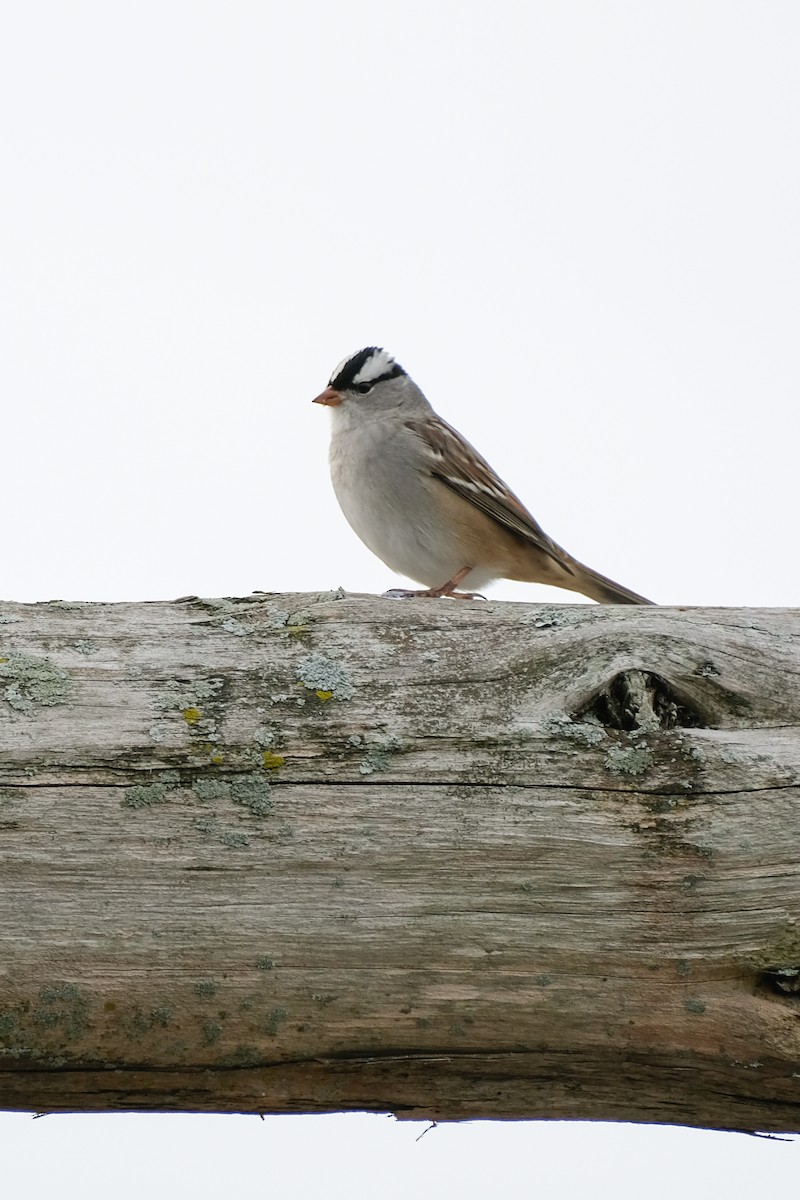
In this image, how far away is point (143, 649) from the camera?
2.41m

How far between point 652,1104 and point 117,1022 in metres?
0.92

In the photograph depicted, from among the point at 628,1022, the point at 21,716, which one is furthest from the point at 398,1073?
the point at 21,716

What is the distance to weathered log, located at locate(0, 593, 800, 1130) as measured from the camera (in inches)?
81.1

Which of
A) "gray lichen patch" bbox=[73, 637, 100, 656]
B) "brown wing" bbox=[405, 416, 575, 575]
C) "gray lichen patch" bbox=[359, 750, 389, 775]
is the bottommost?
"gray lichen patch" bbox=[359, 750, 389, 775]

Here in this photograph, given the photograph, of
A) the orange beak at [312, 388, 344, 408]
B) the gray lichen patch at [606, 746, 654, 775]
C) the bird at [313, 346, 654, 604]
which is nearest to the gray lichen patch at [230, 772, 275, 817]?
the gray lichen patch at [606, 746, 654, 775]

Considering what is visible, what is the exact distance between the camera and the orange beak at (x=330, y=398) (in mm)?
5934

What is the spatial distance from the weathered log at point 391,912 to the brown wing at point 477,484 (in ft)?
10.1

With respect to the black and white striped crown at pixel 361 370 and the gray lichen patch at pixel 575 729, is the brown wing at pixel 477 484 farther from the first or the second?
the gray lichen patch at pixel 575 729

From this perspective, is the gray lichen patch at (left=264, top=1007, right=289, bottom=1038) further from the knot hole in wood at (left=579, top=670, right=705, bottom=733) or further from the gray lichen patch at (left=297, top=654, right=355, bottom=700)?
the knot hole in wood at (left=579, top=670, right=705, bottom=733)

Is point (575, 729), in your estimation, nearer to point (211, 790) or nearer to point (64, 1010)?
point (211, 790)

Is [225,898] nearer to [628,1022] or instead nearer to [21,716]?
[21,716]

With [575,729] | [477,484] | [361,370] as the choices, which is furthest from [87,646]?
[361,370]

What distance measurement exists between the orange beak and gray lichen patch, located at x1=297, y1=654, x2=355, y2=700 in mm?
3681

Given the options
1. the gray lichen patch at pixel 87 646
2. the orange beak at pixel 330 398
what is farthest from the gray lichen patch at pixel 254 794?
the orange beak at pixel 330 398
